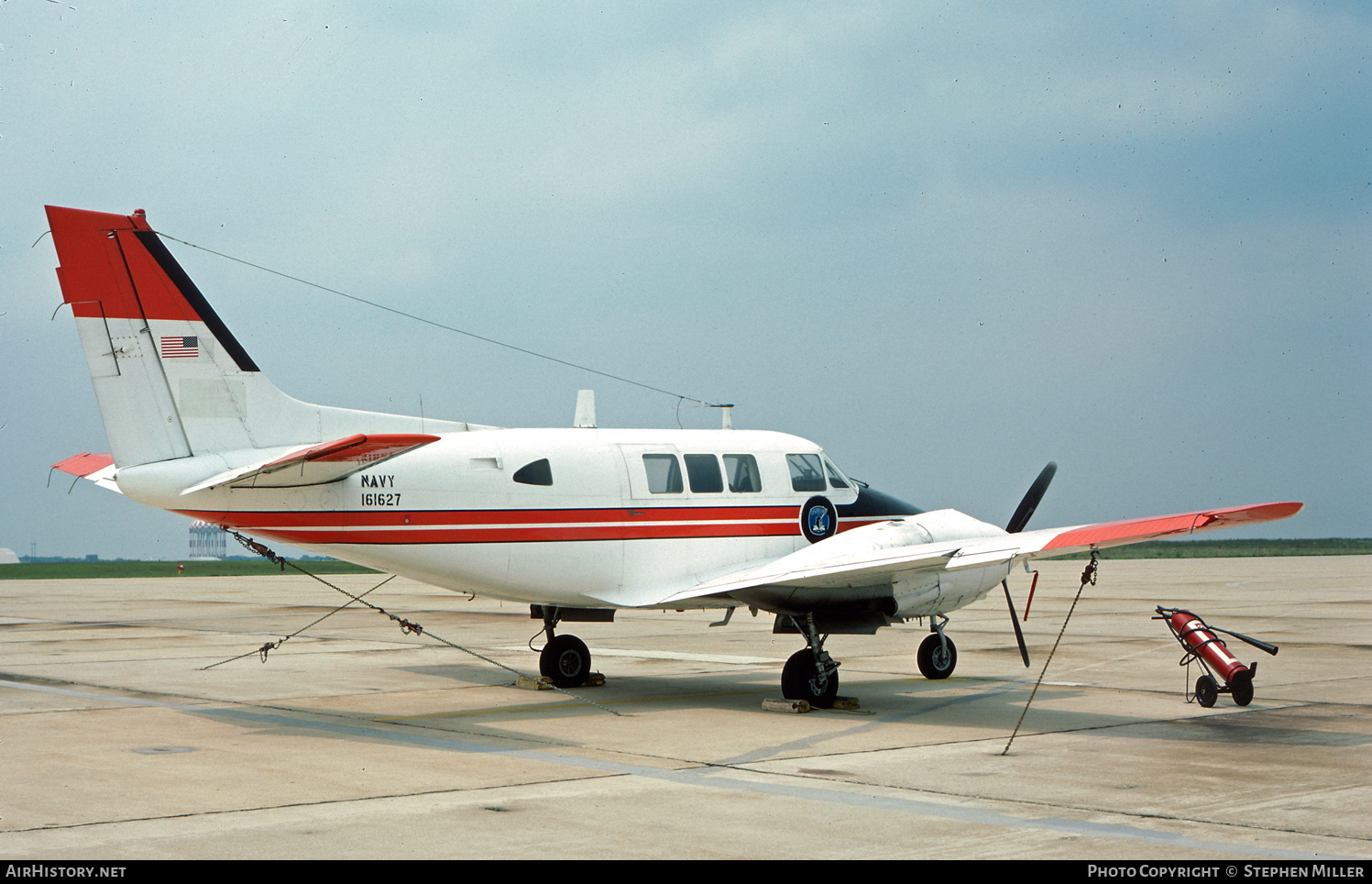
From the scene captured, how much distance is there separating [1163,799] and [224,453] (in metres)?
10.4

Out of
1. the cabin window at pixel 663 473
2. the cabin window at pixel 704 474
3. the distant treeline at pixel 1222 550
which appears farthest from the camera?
the distant treeline at pixel 1222 550

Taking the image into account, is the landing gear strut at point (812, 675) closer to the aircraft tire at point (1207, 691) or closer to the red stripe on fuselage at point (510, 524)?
the red stripe on fuselage at point (510, 524)

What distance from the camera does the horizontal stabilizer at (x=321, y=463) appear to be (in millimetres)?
12852

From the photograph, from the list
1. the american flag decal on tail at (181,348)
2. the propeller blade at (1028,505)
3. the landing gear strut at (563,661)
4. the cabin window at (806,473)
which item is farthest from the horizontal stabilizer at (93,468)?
the propeller blade at (1028,505)

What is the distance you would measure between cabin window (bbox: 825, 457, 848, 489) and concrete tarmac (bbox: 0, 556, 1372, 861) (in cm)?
293

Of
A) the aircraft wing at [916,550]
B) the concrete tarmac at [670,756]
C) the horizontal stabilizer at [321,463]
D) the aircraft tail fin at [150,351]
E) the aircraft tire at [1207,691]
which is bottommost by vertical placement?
the concrete tarmac at [670,756]

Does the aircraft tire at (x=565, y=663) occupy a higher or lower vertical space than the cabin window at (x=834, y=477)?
lower

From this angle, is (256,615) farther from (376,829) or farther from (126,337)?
(376,829)

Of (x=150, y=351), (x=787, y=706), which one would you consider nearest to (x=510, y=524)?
(x=787, y=706)

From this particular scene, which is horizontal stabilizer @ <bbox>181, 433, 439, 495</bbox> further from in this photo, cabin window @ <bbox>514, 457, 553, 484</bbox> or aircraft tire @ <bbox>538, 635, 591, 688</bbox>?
aircraft tire @ <bbox>538, 635, 591, 688</bbox>

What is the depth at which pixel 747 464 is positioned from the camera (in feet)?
56.0

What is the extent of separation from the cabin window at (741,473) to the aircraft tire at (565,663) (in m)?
3.13

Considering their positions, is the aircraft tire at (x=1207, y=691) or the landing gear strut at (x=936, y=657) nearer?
the aircraft tire at (x=1207, y=691)

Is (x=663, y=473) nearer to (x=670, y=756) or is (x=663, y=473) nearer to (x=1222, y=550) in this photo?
(x=670, y=756)
